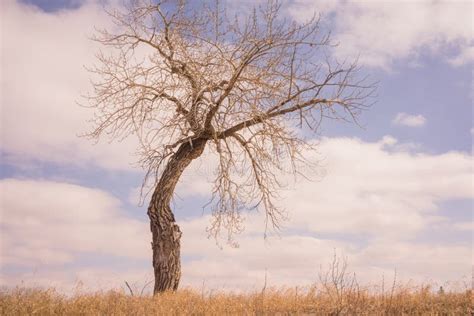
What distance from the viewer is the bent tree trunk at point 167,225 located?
39.8 feet

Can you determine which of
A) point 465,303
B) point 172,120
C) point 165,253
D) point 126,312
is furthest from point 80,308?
point 465,303

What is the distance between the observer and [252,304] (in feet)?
30.7

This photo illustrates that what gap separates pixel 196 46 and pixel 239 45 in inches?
51.0

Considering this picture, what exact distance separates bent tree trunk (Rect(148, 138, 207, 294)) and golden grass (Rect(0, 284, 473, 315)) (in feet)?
6.32

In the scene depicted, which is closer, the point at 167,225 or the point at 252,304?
the point at 252,304

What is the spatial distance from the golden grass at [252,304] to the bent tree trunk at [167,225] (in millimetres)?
1925

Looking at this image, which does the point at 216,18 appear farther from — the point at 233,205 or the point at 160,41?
the point at 233,205

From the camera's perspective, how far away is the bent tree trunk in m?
12.1

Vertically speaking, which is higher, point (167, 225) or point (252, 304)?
point (167, 225)

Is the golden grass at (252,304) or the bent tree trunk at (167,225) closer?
the golden grass at (252,304)

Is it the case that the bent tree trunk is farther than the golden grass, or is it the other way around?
the bent tree trunk

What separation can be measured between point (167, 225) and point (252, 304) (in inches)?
147

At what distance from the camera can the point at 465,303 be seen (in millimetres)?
9359

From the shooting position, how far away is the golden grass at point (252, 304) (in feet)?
28.0
